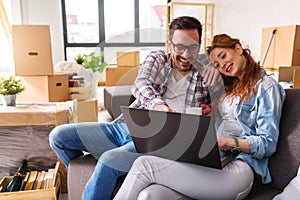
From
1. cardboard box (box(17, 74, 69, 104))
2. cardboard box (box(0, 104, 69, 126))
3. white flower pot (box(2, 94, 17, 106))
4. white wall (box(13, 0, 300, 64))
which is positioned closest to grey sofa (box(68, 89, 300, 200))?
cardboard box (box(0, 104, 69, 126))

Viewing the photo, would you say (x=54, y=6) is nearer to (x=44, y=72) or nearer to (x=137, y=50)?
(x=44, y=72)

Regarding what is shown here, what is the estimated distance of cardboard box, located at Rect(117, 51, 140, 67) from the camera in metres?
1.19

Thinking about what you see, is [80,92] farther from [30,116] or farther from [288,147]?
[288,147]

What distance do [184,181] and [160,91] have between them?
0.45 metres

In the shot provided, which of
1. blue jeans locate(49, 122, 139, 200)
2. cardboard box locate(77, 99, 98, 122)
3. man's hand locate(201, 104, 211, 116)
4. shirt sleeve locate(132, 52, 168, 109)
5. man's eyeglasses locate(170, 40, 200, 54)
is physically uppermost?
man's eyeglasses locate(170, 40, 200, 54)

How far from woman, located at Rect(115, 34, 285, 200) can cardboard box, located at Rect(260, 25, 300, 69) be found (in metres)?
1.90

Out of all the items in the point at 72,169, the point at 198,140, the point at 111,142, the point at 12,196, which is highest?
the point at 198,140

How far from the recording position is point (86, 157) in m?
1.22

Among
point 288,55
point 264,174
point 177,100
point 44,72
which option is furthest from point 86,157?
point 288,55

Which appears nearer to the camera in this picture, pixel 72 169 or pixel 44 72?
pixel 72 169

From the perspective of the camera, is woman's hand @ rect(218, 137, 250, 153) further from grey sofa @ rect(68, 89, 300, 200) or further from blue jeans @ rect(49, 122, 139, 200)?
blue jeans @ rect(49, 122, 139, 200)

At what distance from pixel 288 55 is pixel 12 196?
2734 millimetres

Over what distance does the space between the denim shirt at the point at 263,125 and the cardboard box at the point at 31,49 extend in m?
1.45

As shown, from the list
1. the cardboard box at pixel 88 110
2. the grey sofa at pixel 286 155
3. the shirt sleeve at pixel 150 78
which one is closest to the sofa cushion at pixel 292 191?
the grey sofa at pixel 286 155
